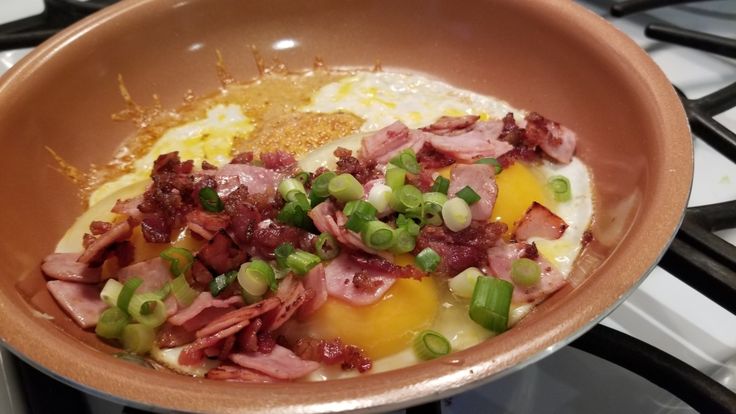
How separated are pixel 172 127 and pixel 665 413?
178 cm

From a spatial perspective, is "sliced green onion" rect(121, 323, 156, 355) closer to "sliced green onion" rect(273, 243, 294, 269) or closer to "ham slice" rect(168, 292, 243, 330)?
"ham slice" rect(168, 292, 243, 330)

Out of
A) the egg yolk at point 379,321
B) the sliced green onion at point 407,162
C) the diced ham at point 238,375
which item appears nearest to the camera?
the diced ham at point 238,375

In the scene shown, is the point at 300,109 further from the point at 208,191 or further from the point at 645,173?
the point at 645,173

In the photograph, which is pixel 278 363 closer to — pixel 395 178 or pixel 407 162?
pixel 395 178

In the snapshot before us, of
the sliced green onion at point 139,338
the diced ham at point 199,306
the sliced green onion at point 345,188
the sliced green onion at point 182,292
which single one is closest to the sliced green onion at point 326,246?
the sliced green onion at point 345,188

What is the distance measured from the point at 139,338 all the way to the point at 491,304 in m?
0.83

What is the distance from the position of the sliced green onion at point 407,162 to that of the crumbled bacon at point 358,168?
7cm

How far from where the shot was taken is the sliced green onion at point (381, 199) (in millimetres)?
1560

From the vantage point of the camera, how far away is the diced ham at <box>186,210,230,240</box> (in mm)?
1516

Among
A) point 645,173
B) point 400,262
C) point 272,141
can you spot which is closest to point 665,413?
point 645,173

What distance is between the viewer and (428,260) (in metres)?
1.47

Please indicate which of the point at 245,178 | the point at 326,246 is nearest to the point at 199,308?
the point at 326,246

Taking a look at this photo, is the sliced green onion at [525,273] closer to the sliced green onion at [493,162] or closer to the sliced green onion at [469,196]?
the sliced green onion at [469,196]

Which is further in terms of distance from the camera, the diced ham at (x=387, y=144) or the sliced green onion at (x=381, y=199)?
the diced ham at (x=387, y=144)
